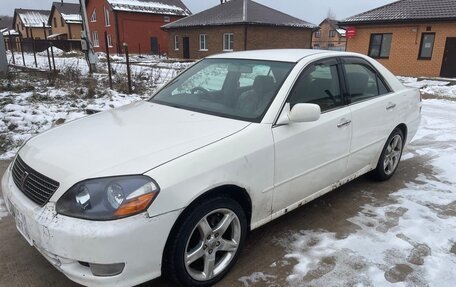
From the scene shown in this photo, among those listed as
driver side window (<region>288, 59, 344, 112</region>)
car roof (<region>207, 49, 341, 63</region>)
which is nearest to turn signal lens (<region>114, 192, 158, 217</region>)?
driver side window (<region>288, 59, 344, 112</region>)

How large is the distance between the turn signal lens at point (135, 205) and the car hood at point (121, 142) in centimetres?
16

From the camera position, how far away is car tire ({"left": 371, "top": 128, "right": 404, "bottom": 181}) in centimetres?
448

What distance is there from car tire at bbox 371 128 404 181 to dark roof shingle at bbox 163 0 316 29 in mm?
26044

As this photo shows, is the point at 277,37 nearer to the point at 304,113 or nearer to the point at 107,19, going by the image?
the point at 107,19

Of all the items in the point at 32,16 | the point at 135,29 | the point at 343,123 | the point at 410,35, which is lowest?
the point at 343,123

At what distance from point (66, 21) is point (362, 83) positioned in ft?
184

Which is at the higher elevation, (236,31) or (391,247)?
(236,31)

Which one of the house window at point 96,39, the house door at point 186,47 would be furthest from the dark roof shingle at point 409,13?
the house window at point 96,39

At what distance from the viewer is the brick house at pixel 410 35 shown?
19.8 meters

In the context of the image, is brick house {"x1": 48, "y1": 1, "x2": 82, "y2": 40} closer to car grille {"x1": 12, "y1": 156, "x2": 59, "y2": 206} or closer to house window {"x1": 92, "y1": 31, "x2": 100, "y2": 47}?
house window {"x1": 92, "y1": 31, "x2": 100, "y2": 47}

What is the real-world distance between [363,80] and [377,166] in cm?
106

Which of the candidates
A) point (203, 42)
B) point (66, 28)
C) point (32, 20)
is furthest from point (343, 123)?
point (32, 20)

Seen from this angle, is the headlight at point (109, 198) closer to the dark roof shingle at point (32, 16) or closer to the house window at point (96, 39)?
the house window at point (96, 39)

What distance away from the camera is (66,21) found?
2069 inches
